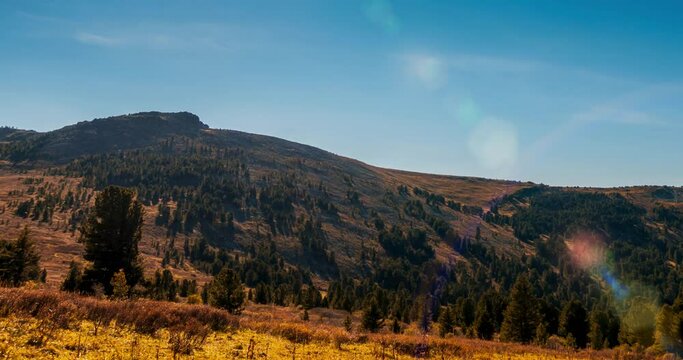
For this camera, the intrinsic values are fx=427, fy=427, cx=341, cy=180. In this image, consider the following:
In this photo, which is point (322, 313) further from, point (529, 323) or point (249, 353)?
point (249, 353)

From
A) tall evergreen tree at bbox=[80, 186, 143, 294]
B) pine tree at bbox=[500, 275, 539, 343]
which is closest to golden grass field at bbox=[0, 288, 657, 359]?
tall evergreen tree at bbox=[80, 186, 143, 294]

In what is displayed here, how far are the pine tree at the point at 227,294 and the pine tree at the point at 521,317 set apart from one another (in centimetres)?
3605

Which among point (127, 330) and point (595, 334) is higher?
point (127, 330)

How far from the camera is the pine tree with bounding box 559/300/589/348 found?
75.6 m

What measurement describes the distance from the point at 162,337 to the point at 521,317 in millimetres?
52357

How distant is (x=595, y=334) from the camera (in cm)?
6812

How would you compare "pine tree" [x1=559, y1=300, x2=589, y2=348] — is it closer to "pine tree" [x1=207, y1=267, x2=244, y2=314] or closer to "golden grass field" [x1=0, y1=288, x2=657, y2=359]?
"golden grass field" [x1=0, y1=288, x2=657, y2=359]

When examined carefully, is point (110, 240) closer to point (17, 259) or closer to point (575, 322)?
point (17, 259)

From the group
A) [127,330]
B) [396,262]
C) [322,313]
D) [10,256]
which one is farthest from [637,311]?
[396,262]

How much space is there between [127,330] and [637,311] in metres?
76.8

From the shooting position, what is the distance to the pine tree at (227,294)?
51.1 metres

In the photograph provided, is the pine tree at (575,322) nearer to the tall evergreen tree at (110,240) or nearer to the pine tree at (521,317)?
the pine tree at (521,317)

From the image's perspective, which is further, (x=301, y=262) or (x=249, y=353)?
(x=301, y=262)

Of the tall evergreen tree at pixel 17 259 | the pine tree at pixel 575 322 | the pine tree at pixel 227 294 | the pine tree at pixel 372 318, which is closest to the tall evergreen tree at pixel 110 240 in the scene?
the tall evergreen tree at pixel 17 259
